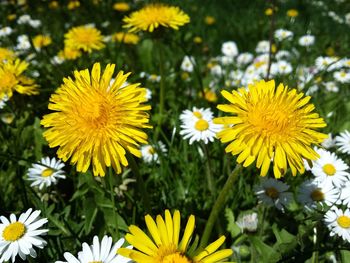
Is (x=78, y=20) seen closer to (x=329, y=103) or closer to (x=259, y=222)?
(x=329, y=103)

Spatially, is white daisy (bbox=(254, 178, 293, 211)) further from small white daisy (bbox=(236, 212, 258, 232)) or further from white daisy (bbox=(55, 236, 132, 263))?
white daisy (bbox=(55, 236, 132, 263))

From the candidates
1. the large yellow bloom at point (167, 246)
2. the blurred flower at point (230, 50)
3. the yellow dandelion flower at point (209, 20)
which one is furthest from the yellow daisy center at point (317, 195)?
the yellow dandelion flower at point (209, 20)

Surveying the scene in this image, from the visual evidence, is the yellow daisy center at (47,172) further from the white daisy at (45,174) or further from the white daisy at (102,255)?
the white daisy at (102,255)

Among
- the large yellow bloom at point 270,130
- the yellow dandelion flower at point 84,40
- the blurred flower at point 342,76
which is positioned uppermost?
the blurred flower at point 342,76

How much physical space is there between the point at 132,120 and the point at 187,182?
0.90m

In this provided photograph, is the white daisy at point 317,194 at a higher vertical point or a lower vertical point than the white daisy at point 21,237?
higher

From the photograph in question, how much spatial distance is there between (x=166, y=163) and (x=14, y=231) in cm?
90

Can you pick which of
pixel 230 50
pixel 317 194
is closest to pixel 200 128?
pixel 317 194

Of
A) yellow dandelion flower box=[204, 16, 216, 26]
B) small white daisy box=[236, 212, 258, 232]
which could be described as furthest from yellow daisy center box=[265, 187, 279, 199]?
yellow dandelion flower box=[204, 16, 216, 26]

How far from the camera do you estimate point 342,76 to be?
3.20 meters

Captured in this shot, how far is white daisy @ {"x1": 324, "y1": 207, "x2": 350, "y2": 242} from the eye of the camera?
4.88ft

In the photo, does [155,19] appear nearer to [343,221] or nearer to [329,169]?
[329,169]

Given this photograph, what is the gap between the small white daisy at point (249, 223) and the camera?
167cm

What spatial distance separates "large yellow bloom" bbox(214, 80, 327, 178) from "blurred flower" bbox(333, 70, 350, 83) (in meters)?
2.01
